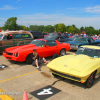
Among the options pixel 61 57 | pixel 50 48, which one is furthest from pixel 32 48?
pixel 61 57

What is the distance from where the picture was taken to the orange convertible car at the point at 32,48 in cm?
628

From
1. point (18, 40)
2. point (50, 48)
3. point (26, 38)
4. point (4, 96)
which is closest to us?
point (4, 96)

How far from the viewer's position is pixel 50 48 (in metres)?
7.68

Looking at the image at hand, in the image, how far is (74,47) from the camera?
1070cm

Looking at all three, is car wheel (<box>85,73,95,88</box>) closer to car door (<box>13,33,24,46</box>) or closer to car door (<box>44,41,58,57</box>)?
car door (<box>44,41,58,57</box>)

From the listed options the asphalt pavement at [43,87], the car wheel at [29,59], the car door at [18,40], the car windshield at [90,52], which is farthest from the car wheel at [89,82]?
the car door at [18,40]

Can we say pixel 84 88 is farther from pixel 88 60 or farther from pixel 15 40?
pixel 15 40

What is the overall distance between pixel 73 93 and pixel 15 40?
277 inches

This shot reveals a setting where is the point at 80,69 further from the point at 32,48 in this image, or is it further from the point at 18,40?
the point at 18,40

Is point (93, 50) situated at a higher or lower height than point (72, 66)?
higher

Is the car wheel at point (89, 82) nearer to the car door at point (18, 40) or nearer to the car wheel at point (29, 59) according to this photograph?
the car wheel at point (29, 59)

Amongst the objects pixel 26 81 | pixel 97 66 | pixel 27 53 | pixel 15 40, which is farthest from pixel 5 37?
pixel 97 66

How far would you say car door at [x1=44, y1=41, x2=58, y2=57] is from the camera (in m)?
7.41

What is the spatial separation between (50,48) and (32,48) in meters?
1.34
